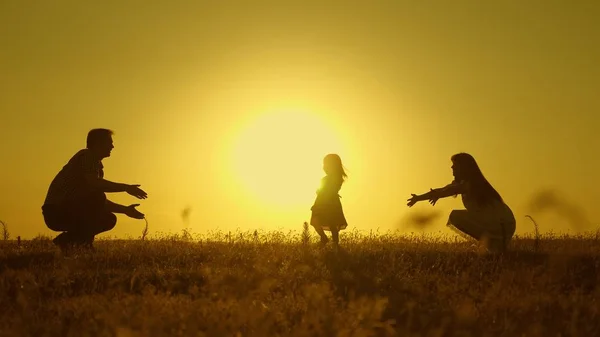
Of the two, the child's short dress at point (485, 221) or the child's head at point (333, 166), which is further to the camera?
the child's head at point (333, 166)

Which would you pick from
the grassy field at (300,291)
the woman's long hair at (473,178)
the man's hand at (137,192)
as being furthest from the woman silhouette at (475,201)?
the man's hand at (137,192)

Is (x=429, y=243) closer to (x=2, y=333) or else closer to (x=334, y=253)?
(x=334, y=253)

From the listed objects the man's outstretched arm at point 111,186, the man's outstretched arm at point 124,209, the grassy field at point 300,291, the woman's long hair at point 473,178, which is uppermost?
the woman's long hair at point 473,178

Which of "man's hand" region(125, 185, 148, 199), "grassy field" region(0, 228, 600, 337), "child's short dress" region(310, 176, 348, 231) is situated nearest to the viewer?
"grassy field" region(0, 228, 600, 337)

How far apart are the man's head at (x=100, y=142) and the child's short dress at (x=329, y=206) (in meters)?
4.62

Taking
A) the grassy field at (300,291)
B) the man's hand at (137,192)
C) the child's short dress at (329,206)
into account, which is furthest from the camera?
the child's short dress at (329,206)

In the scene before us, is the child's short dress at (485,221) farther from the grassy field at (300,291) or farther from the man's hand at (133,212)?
the man's hand at (133,212)

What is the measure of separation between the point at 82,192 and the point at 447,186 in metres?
6.43

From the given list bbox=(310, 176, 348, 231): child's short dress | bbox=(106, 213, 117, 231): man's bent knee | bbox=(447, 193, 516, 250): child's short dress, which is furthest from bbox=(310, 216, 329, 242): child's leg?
bbox=(106, 213, 117, 231): man's bent knee

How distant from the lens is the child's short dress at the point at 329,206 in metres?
15.0

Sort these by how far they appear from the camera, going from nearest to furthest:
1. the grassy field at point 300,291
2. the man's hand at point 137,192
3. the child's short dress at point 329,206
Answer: the grassy field at point 300,291
the man's hand at point 137,192
the child's short dress at point 329,206

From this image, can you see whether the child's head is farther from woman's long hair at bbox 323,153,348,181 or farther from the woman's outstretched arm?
the woman's outstretched arm

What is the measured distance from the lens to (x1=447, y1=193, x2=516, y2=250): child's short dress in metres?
12.4

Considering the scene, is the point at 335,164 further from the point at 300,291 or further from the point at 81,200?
the point at 300,291
